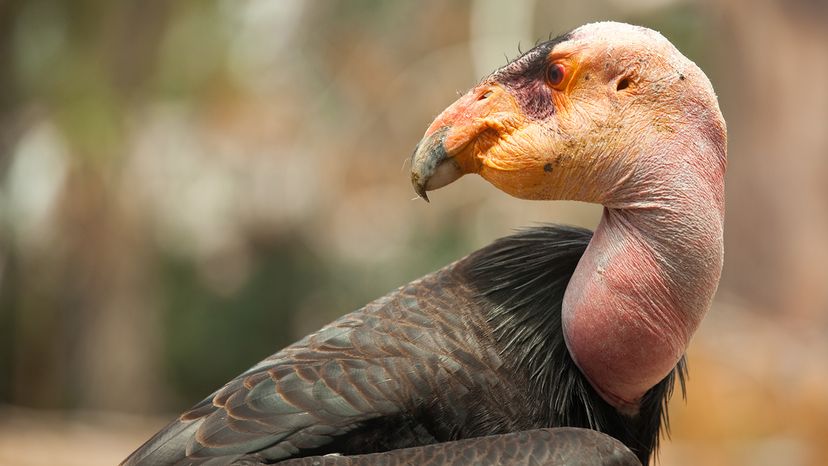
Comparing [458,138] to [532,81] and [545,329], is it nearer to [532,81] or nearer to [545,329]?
[532,81]

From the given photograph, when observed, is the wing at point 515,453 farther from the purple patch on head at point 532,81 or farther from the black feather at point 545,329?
the purple patch on head at point 532,81

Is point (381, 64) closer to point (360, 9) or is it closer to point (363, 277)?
point (360, 9)

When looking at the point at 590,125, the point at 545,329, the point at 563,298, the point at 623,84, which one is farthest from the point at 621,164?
the point at 545,329

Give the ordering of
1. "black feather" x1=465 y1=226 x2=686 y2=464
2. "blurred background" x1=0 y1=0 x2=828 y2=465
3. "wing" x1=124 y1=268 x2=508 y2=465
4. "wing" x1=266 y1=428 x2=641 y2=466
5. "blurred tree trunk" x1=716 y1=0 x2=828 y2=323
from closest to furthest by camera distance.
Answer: "wing" x1=266 y1=428 x2=641 y2=466 → "wing" x1=124 y1=268 x2=508 y2=465 → "black feather" x1=465 y1=226 x2=686 y2=464 → "blurred background" x1=0 y1=0 x2=828 y2=465 → "blurred tree trunk" x1=716 y1=0 x2=828 y2=323

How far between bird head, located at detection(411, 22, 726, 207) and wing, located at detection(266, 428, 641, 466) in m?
0.82

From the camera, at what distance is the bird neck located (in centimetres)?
328

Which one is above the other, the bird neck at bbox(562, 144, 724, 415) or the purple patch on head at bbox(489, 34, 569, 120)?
the purple patch on head at bbox(489, 34, 569, 120)

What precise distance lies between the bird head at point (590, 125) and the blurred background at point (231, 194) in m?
9.61

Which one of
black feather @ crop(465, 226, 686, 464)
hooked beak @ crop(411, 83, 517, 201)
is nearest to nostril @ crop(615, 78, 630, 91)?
hooked beak @ crop(411, 83, 517, 201)

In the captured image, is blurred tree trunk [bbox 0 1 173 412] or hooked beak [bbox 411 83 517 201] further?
blurred tree trunk [bbox 0 1 173 412]

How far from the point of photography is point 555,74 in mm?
3393

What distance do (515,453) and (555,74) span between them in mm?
1244

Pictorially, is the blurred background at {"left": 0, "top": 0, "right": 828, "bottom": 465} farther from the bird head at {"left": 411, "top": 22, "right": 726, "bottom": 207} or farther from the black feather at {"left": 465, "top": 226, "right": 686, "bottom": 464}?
the bird head at {"left": 411, "top": 22, "right": 726, "bottom": 207}

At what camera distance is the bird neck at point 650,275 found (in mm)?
3283
